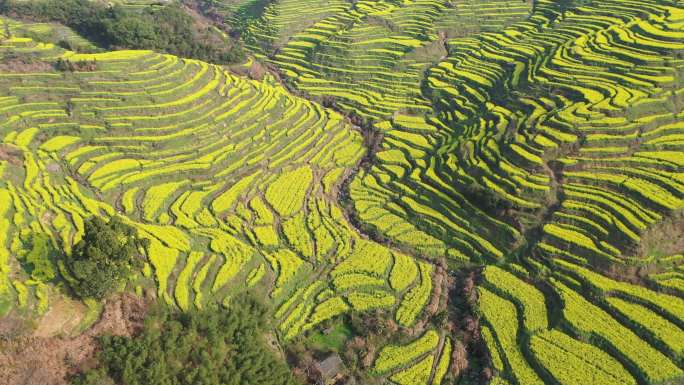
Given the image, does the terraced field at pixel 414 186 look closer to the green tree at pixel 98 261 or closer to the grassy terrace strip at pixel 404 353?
the grassy terrace strip at pixel 404 353

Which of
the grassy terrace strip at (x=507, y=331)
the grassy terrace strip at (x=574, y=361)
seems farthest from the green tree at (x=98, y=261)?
the grassy terrace strip at (x=574, y=361)

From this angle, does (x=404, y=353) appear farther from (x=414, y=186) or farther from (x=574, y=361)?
(x=414, y=186)

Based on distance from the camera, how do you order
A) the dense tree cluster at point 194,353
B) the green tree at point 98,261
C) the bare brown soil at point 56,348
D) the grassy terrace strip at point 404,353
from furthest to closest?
the grassy terrace strip at point 404,353
the green tree at point 98,261
the dense tree cluster at point 194,353
the bare brown soil at point 56,348

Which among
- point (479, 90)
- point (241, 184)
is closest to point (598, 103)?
point (479, 90)

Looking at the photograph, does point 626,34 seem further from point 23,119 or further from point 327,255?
point 23,119

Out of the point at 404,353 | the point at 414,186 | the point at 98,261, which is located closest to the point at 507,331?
the point at 404,353
